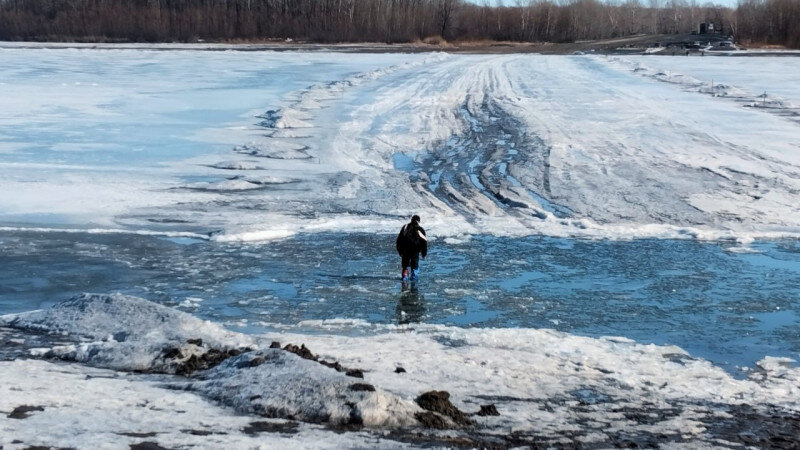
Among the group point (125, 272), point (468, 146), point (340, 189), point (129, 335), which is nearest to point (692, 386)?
point (129, 335)

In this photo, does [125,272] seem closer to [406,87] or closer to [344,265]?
[344,265]

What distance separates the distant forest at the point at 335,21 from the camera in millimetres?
88688

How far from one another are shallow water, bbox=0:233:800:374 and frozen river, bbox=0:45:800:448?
5 cm

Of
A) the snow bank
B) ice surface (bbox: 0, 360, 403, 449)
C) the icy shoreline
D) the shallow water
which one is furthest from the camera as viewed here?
the shallow water

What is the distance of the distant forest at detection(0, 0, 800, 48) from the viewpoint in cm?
8869

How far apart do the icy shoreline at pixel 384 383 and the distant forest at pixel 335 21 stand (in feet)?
245

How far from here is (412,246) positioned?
41.9 feet

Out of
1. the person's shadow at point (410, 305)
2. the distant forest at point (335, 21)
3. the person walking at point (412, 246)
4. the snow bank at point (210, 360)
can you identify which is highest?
the distant forest at point (335, 21)

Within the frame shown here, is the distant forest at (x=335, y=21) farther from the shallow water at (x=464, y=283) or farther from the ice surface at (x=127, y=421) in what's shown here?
the ice surface at (x=127, y=421)

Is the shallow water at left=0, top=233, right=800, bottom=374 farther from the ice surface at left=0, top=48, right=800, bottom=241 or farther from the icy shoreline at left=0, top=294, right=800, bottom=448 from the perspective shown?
the ice surface at left=0, top=48, right=800, bottom=241

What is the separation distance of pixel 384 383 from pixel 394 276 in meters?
4.50

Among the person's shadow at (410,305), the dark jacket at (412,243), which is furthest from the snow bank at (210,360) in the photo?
the dark jacket at (412,243)

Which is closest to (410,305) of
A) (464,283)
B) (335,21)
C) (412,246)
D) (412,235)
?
(412,246)

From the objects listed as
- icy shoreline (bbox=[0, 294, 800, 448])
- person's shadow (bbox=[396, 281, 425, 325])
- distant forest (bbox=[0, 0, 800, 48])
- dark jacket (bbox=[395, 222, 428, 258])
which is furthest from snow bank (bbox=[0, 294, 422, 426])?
distant forest (bbox=[0, 0, 800, 48])
